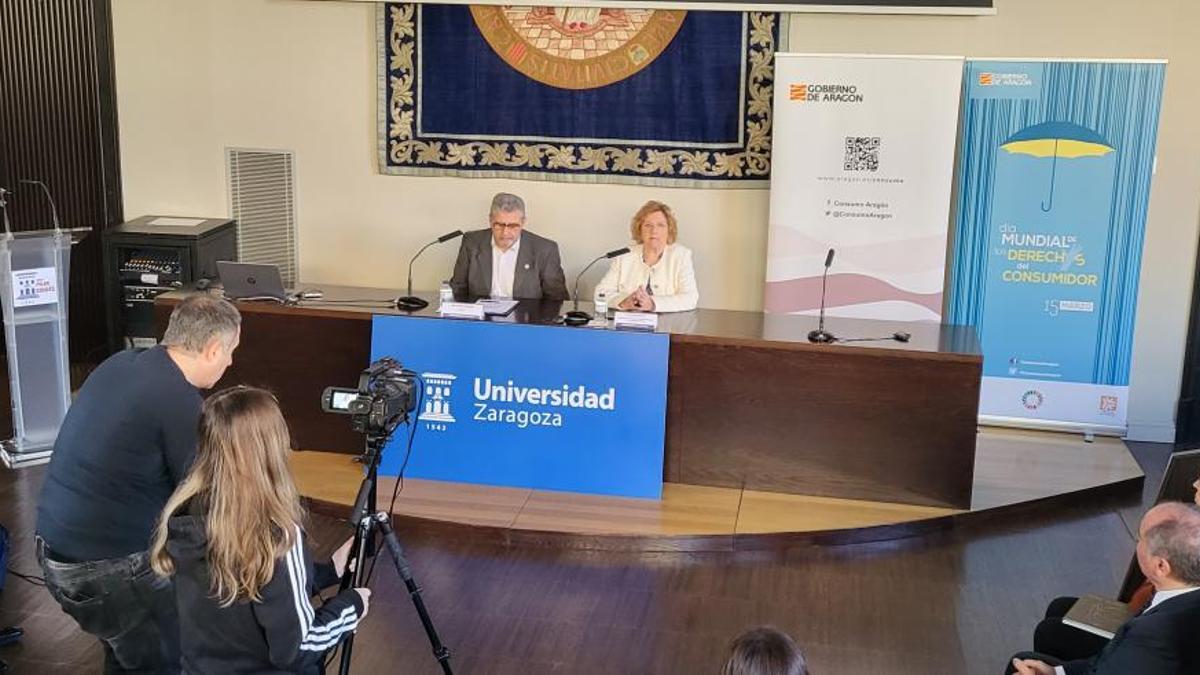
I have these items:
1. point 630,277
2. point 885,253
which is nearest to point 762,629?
point 630,277

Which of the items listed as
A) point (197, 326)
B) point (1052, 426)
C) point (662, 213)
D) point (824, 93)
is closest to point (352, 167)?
point (662, 213)

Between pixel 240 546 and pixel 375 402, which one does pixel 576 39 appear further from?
pixel 240 546

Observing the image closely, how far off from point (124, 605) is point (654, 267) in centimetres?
339

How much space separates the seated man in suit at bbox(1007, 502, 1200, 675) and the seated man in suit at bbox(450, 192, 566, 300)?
3719mm

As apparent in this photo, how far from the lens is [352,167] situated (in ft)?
23.3

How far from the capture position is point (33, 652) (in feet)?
12.6

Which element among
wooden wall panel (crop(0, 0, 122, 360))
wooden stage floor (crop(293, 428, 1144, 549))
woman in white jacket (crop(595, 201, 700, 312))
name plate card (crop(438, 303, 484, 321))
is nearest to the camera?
wooden stage floor (crop(293, 428, 1144, 549))

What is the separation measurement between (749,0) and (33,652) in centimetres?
459

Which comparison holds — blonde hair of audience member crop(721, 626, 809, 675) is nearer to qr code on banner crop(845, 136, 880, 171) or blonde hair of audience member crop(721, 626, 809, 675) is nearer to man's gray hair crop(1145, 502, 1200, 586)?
man's gray hair crop(1145, 502, 1200, 586)

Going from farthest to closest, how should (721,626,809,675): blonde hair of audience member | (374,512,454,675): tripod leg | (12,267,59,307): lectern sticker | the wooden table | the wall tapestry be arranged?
1. the wall tapestry
2. (12,267,59,307): lectern sticker
3. the wooden table
4. (374,512,454,675): tripod leg
5. (721,626,809,675): blonde hair of audience member

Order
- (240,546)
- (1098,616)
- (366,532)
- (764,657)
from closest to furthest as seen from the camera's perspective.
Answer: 1. (764,657)
2. (240,546)
3. (366,532)
4. (1098,616)

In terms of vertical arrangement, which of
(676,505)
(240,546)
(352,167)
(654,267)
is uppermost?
(352,167)

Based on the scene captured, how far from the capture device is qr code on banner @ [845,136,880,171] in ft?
20.1

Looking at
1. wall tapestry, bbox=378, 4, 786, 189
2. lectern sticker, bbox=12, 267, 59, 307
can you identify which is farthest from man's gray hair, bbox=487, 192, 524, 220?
lectern sticker, bbox=12, 267, 59, 307
